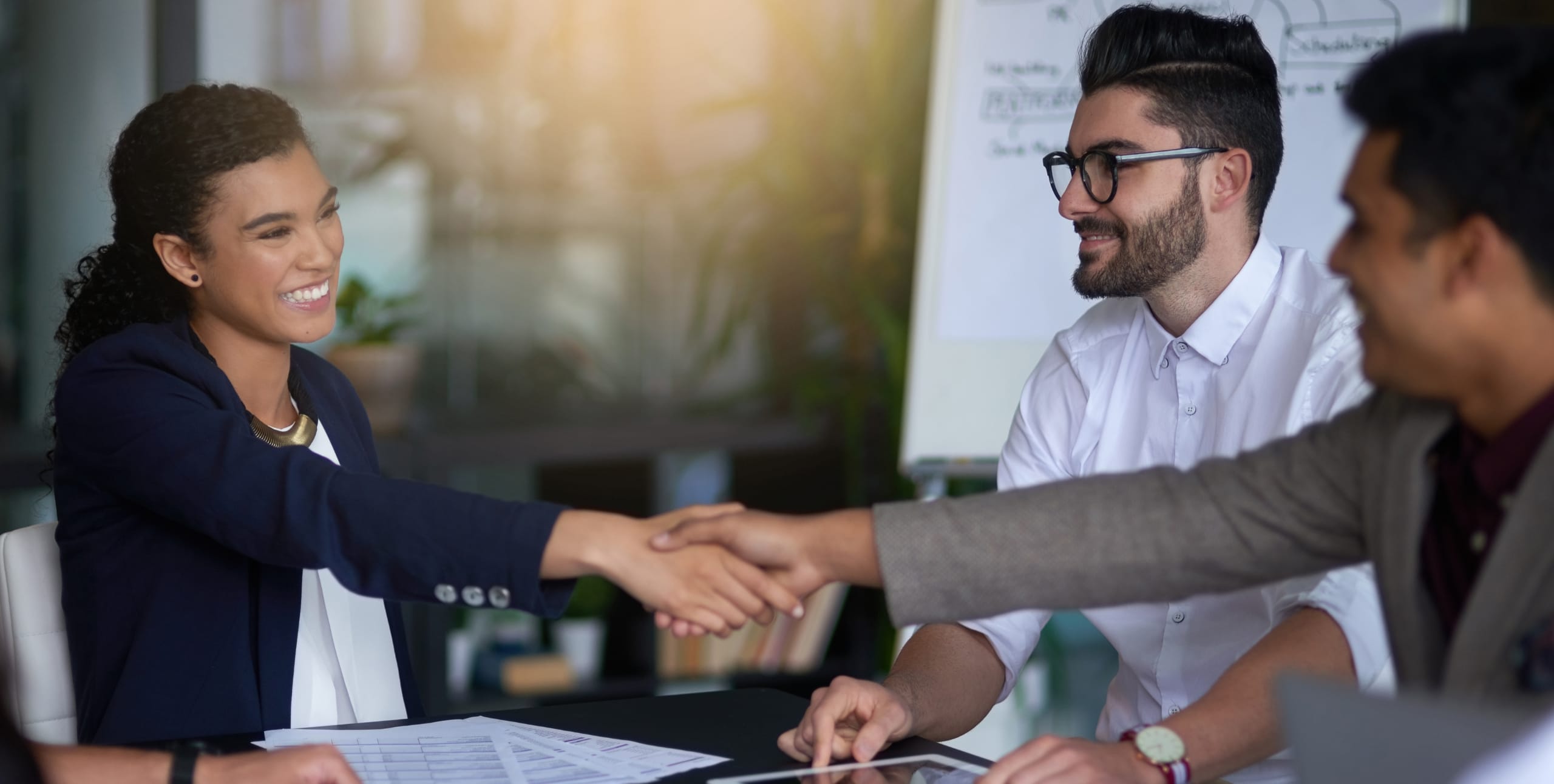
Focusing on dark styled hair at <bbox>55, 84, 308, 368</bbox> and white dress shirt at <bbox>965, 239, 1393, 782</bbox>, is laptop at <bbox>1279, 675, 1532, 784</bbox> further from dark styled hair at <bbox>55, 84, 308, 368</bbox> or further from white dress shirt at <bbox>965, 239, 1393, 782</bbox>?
dark styled hair at <bbox>55, 84, 308, 368</bbox>

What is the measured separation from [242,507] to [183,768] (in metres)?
0.39

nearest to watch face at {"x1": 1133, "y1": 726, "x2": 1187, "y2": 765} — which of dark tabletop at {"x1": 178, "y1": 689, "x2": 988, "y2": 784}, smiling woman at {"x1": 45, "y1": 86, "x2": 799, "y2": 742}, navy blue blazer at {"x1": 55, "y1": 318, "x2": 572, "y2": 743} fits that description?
dark tabletop at {"x1": 178, "y1": 689, "x2": 988, "y2": 784}

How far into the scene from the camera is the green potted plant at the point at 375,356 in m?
3.42

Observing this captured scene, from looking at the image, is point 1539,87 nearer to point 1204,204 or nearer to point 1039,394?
point 1204,204

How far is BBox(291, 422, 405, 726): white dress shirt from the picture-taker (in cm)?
186

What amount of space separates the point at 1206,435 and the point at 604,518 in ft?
3.04

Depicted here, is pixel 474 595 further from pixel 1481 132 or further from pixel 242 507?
pixel 1481 132

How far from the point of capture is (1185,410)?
202 centimetres

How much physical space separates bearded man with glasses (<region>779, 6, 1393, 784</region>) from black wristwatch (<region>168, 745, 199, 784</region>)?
81 centimetres

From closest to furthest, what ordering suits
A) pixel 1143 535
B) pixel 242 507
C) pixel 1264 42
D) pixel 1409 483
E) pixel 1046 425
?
pixel 1409 483
pixel 1143 535
pixel 242 507
pixel 1046 425
pixel 1264 42

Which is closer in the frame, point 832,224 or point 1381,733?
point 1381,733

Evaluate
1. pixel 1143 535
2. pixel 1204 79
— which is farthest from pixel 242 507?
pixel 1204 79

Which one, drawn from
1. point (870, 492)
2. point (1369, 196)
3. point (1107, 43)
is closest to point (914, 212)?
point (870, 492)

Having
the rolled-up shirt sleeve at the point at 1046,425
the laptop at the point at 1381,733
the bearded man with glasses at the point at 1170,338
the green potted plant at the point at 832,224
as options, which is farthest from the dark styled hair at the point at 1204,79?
the green potted plant at the point at 832,224
